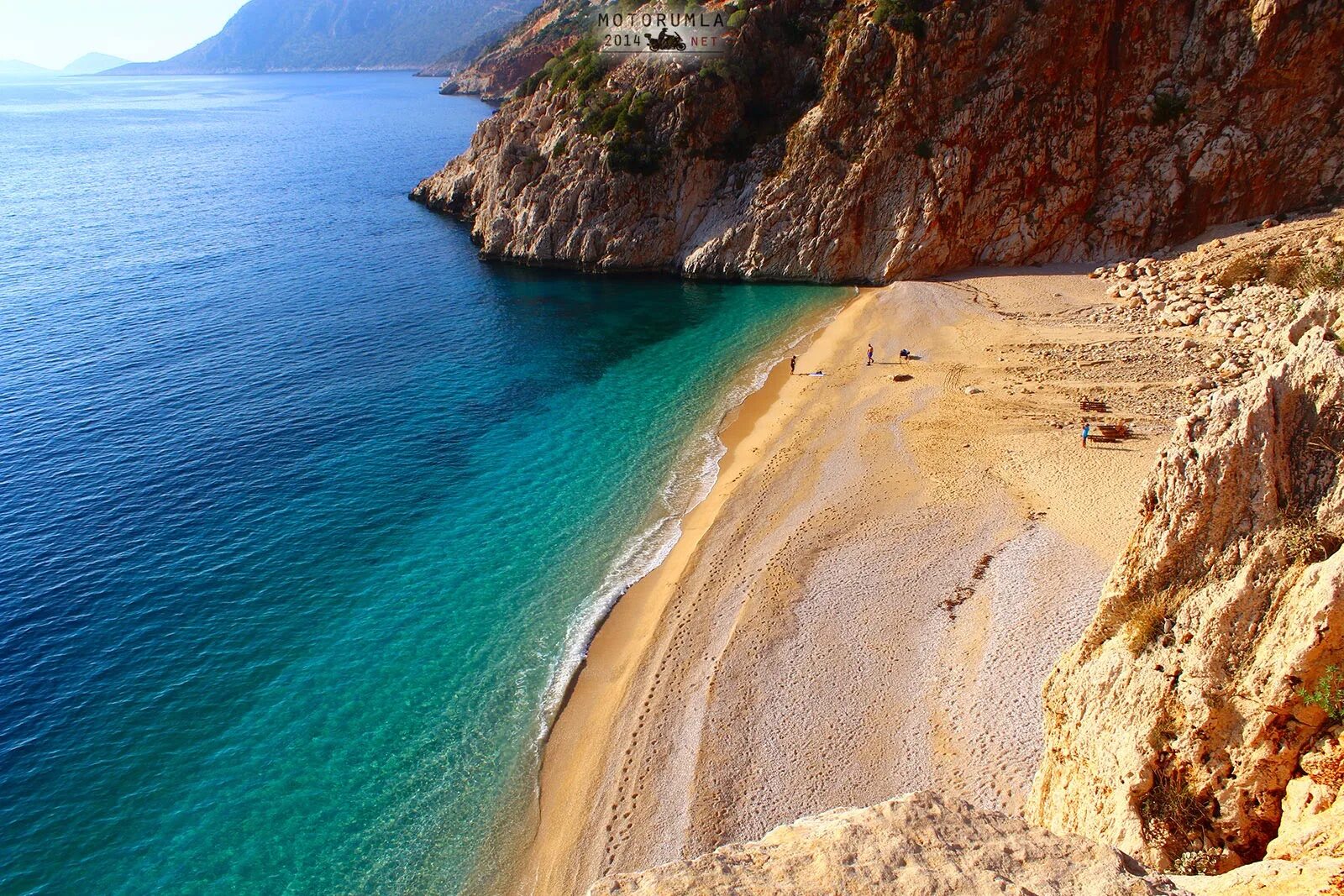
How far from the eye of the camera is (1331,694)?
10.3 metres

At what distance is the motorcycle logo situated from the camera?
66.4 metres

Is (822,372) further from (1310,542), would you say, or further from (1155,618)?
(1310,542)

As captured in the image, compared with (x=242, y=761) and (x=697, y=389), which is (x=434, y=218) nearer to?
(x=697, y=389)

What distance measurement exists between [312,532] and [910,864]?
29.4 meters

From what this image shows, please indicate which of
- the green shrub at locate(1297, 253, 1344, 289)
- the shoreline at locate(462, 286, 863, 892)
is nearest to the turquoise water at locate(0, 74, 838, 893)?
the shoreline at locate(462, 286, 863, 892)

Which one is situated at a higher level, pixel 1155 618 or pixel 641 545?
pixel 1155 618

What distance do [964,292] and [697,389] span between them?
23.1 meters

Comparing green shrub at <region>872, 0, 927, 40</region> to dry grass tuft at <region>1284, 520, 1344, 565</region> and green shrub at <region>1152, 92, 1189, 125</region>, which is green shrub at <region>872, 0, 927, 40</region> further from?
dry grass tuft at <region>1284, 520, 1344, 565</region>

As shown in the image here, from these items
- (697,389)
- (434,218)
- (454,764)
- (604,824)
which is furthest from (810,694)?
(434,218)

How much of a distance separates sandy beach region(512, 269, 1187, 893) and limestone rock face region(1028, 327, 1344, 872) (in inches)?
311

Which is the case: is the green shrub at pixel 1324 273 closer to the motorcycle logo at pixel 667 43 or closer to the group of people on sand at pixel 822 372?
the group of people on sand at pixel 822 372

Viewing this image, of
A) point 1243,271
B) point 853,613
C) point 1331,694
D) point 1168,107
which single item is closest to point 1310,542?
point 1331,694

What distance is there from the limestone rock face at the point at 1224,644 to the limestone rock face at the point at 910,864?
2.38m

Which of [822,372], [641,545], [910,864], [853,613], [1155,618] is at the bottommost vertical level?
[853,613]
